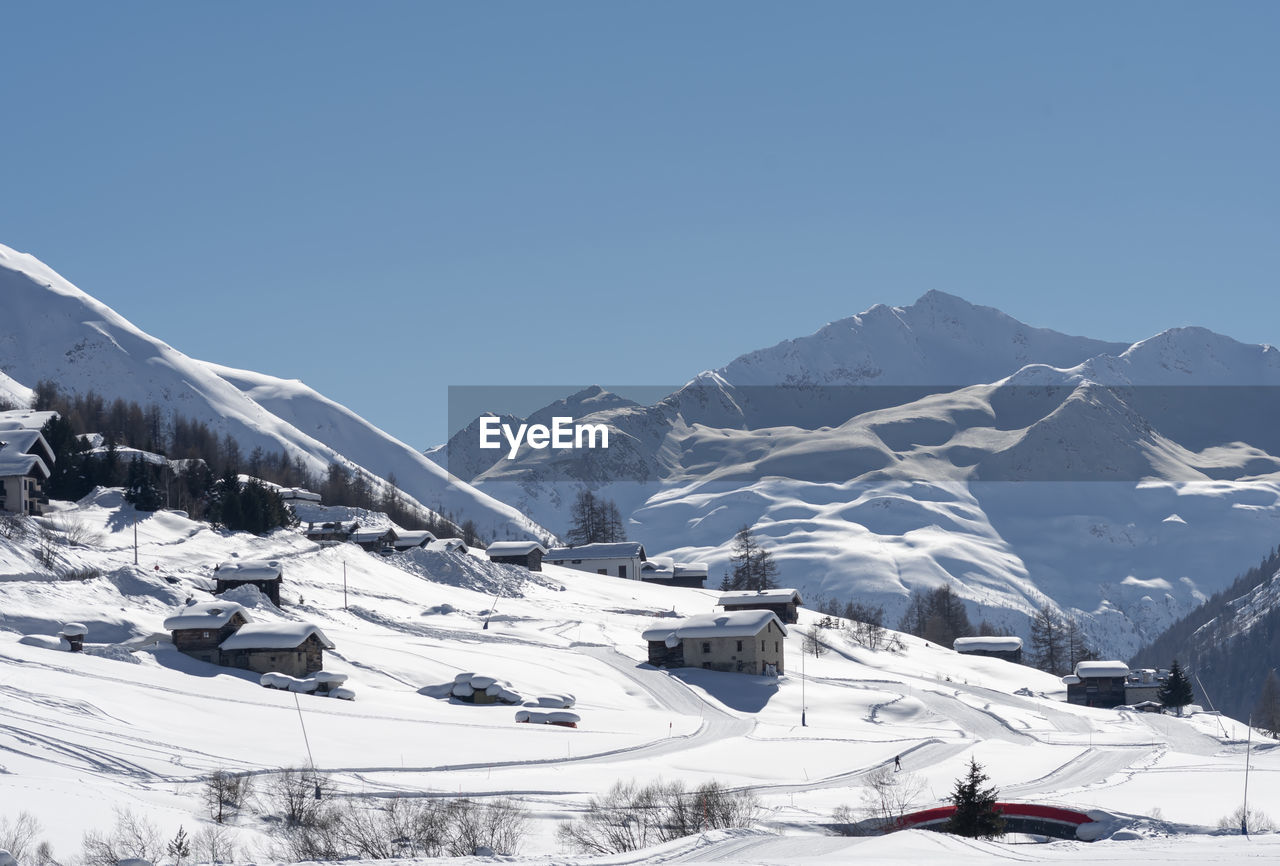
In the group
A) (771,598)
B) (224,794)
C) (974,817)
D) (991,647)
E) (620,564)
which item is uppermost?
(620,564)

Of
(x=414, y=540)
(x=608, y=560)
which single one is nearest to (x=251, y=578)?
(x=414, y=540)

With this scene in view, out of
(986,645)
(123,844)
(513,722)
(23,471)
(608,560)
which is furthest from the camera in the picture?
(608,560)

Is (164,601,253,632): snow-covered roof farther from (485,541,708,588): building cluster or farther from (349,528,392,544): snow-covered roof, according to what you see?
(485,541,708,588): building cluster

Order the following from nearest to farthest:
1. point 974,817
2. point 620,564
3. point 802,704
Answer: point 974,817 → point 802,704 → point 620,564

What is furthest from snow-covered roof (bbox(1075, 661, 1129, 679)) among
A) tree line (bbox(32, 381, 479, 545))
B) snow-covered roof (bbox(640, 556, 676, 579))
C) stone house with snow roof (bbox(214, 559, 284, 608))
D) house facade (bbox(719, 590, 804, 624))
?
tree line (bbox(32, 381, 479, 545))

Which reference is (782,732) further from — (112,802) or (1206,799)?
(112,802)

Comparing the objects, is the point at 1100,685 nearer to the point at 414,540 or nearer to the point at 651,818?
the point at 414,540
